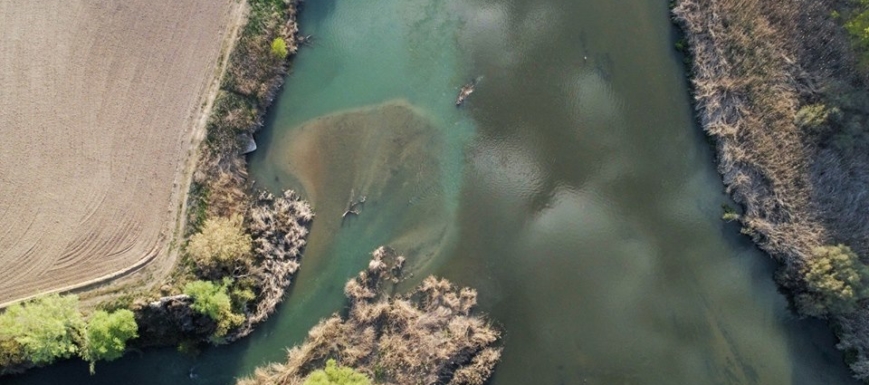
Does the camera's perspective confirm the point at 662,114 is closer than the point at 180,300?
No

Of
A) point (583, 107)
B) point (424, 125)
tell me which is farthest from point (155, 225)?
point (583, 107)

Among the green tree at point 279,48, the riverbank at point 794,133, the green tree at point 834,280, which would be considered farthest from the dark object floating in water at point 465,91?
the green tree at point 834,280

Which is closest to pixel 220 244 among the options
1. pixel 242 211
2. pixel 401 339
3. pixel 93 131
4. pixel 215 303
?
pixel 242 211

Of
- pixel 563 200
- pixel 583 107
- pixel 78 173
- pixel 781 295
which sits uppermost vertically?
pixel 78 173

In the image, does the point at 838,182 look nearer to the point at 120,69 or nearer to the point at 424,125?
the point at 424,125

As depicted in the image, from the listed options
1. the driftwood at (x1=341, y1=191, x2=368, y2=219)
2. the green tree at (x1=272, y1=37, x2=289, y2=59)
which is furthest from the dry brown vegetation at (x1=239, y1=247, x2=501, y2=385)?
the green tree at (x1=272, y1=37, x2=289, y2=59)

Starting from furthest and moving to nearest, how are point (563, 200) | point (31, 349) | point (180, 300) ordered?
1. point (563, 200)
2. point (180, 300)
3. point (31, 349)

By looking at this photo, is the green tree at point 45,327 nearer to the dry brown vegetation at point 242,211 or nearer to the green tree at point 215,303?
the dry brown vegetation at point 242,211
